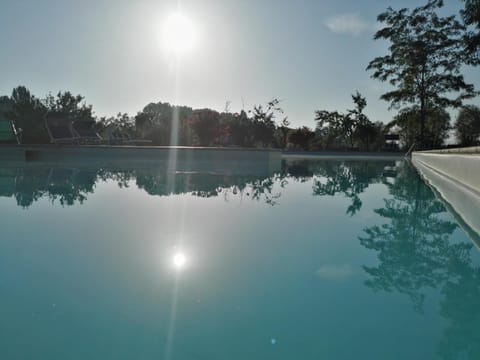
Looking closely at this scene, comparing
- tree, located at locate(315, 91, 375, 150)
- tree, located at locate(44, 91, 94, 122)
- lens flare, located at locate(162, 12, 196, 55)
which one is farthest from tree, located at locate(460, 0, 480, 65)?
tree, located at locate(44, 91, 94, 122)

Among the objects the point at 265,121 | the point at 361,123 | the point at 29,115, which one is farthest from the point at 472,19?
the point at 29,115

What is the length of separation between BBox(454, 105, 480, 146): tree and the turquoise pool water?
20811 millimetres

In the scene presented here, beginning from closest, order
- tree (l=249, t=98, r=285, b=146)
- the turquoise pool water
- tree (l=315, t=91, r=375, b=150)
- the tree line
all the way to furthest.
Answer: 1. the turquoise pool water
2. the tree line
3. tree (l=249, t=98, r=285, b=146)
4. tree (l=315, t=91, r=375, b=150)

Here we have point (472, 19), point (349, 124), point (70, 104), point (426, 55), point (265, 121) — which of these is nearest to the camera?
point (472, 19)

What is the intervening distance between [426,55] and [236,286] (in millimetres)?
19769

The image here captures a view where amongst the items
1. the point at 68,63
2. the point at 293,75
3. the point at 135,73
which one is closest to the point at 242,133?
the point at 293,75

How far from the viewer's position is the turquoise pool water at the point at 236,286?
121cm

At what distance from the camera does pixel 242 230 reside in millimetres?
2932

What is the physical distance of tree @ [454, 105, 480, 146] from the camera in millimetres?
20844

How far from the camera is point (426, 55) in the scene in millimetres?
16922

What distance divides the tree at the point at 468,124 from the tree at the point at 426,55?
2375mm

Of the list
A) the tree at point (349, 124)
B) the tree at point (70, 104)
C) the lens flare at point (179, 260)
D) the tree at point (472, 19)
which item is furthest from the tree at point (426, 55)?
the tree at point (70, 104)

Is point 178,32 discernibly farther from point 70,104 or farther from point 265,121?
point 70,104

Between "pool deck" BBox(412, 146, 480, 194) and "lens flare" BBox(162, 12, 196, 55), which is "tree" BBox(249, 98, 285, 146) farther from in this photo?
"pool deck" BBox(412, 146, 480, 194)
